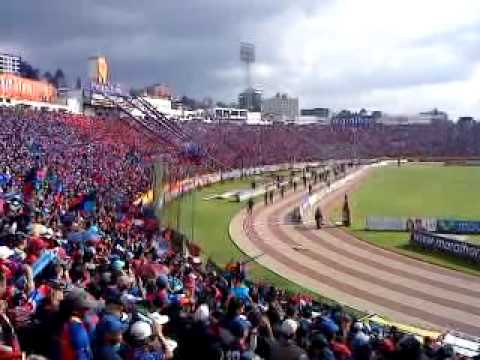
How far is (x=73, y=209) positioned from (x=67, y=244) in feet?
34.7

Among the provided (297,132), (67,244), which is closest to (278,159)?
(297,132)

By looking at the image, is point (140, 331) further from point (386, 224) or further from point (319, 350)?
point (386, 224)

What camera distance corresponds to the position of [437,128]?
143m

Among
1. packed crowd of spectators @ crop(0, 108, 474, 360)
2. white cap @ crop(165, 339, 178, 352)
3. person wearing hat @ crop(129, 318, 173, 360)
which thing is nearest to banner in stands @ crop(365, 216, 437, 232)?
packed crowd of spectators @ crop(0, 108, 474, 360)

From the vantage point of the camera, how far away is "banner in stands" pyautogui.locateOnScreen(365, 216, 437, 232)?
115ft

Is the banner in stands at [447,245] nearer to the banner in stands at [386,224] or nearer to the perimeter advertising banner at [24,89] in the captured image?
the banner in stands at [386,224]

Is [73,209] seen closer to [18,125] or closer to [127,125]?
[18,125]

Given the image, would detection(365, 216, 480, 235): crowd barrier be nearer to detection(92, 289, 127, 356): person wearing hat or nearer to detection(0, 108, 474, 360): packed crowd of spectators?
detection(0, 108, 474, 360): packed crowd of spectators

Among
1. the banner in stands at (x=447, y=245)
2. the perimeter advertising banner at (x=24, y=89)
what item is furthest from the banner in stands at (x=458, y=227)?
the perimeter advertising banner at (x=24, y=89)

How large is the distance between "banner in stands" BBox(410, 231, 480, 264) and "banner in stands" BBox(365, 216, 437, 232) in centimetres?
358

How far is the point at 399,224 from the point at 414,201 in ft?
51.7

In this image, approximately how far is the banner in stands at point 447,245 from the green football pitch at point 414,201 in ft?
1.13

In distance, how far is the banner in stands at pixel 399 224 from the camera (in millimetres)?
35125

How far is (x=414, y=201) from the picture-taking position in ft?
167
